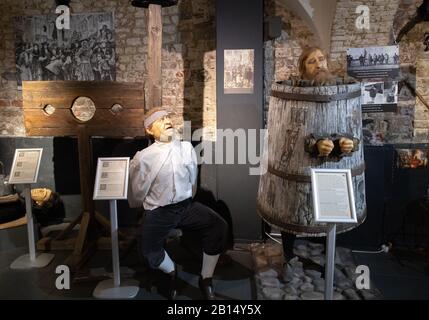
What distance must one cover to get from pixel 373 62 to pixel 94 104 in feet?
9.13

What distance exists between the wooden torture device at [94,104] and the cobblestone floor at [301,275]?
1722 mm

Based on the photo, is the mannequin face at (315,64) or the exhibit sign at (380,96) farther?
the exhibit sign at (380,96)

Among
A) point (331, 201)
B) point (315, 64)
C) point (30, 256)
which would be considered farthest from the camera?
point (30, 256)

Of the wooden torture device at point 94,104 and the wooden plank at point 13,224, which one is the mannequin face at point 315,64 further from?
the wooden plank at point 13,224

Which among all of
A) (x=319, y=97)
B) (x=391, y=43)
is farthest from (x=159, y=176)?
(x=391, y=43)

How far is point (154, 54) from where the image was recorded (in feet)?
13.5

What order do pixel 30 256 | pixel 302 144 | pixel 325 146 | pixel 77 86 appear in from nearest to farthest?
1. pixel 325 146
2. pixel 302 144
3. pixel 77 86
4. pixel 30 256

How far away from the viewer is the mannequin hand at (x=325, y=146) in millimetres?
3291

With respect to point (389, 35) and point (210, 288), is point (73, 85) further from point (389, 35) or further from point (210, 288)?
point (389, 35)

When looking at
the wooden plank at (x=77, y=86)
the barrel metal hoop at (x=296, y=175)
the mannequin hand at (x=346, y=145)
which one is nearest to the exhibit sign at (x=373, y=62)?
the barrel metal hoop at (x=296, y=175)

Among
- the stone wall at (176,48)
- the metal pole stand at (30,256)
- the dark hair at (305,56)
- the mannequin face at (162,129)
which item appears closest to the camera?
the dark hair at (305,56)

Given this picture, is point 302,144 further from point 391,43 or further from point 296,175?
point 391,43

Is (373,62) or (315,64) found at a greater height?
(373,62)

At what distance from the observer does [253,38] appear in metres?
4.41
